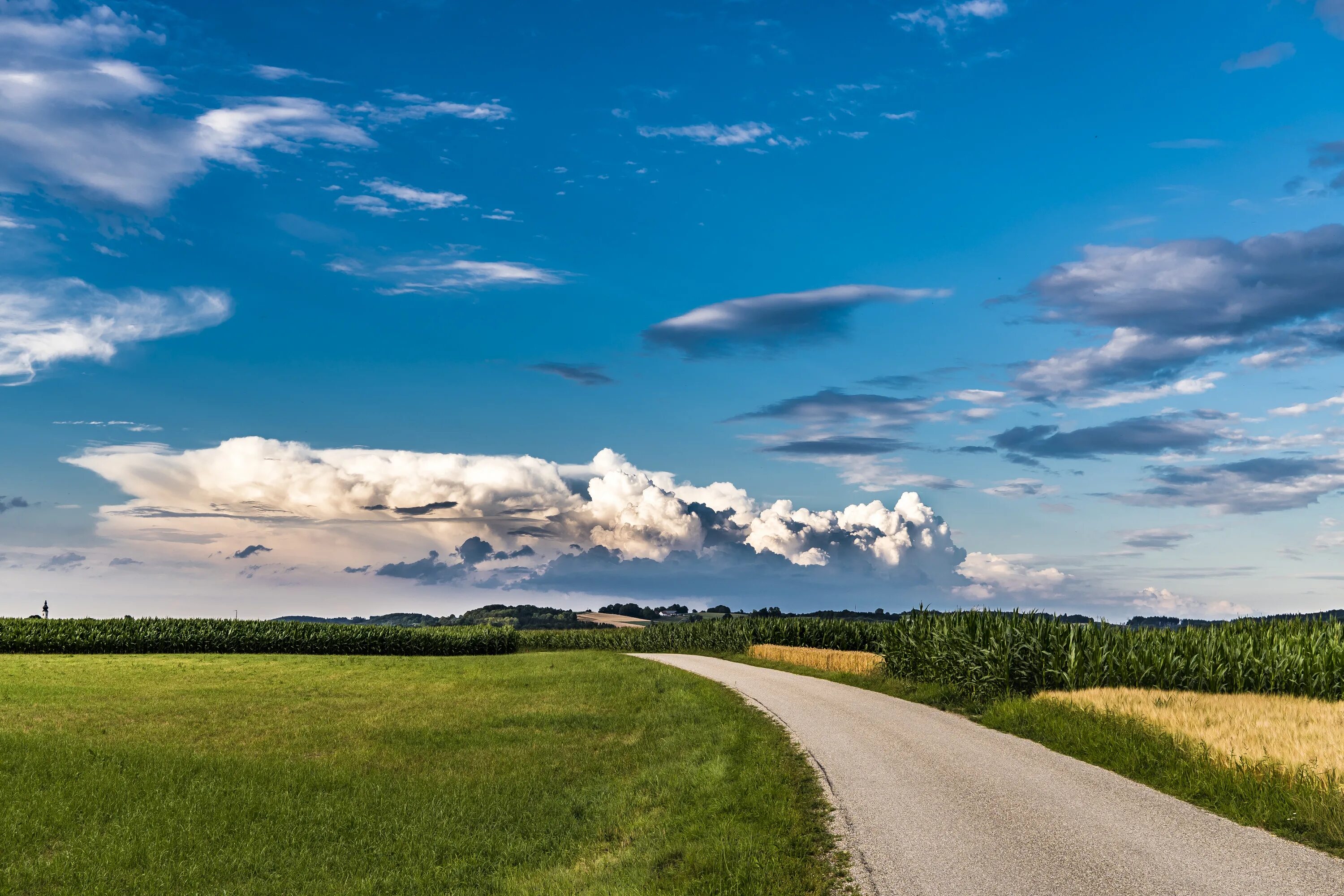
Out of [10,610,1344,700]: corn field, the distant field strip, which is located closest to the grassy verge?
[10,610,1344,700]: corn field

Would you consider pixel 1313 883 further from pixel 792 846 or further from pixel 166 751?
pixel 166 751

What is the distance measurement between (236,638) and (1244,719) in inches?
2353

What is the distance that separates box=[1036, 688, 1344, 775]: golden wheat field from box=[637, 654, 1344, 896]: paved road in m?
2.08

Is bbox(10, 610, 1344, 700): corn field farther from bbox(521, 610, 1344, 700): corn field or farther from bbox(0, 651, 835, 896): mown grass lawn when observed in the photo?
bbox(0, 651, 835, 896): mown grass lawn

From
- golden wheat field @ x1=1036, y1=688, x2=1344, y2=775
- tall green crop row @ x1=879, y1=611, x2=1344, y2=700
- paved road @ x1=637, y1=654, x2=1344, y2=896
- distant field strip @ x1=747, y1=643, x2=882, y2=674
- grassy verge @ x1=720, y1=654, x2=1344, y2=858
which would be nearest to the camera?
paved road @ x1=637, y1=654, x2=1344, y2=896

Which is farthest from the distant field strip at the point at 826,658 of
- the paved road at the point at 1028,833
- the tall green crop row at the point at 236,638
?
the tall green crop row at the point at 236,638

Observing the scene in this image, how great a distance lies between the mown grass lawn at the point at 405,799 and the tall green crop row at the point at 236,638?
3026 cm

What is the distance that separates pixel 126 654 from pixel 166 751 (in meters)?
41.1

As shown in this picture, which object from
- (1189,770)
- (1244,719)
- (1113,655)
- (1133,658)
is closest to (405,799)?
(1189,770)

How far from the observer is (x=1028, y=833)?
421 inches

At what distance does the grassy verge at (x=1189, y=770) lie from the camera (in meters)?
10.8

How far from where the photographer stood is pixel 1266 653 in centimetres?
2428

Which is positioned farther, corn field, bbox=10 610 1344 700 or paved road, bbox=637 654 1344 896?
corn field, bbox=10 610 1344 700

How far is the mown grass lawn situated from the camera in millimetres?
12055
